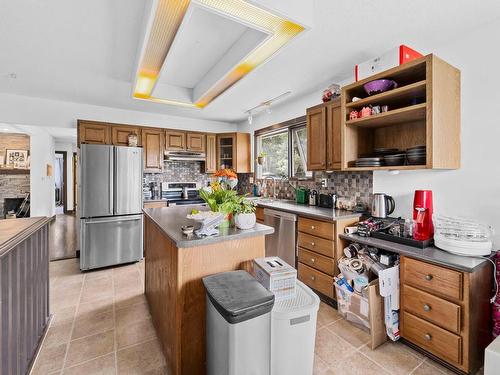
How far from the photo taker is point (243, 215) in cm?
174

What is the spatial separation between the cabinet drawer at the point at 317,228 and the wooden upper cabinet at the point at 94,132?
11.5 feet

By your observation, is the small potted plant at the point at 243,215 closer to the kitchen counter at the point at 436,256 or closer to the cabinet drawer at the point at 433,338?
the kitchen counter at the point at 436,256

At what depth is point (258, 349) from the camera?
123 centimetres

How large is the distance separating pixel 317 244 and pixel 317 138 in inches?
53.4

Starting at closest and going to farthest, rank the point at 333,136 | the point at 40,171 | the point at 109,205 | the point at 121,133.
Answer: the point at 333,136 < the point at 109,205 < the point at 121,133 < the point at 40,171

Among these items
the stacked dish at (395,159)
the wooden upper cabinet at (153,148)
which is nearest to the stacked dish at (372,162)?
the stacked dish at (395,159)

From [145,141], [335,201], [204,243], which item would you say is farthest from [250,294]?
[145,141]

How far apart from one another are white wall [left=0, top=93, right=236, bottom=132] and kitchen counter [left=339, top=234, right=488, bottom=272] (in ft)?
14.5

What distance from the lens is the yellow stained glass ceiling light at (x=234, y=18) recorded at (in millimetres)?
1678

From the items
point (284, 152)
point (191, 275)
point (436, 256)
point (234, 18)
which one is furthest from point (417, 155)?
point (284, 152)

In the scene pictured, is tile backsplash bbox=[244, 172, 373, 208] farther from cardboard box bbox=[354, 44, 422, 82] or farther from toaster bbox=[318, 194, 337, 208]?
cardboard box bbox=[354, 44, 422, 82]

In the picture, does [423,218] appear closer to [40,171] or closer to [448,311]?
[448,311]

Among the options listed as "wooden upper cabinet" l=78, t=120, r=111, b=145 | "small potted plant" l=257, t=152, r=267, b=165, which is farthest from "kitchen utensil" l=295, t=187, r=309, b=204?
"wooden upper cabinet" l=78, t=120, r=111, b=145

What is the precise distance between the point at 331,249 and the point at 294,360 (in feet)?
4.28
